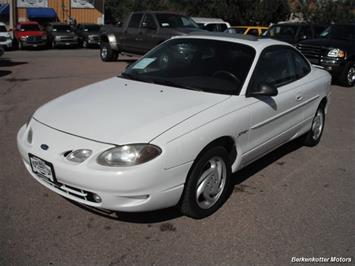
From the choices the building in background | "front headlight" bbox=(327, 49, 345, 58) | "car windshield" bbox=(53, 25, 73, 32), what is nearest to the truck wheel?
"front headlight" bbox=(327, 49, 345, 58)

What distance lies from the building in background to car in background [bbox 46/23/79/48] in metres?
11.6

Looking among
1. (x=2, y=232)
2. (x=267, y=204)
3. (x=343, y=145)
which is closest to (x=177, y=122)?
(x=267, y=204)

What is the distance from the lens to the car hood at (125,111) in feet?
10.6

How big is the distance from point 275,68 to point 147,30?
385 inches

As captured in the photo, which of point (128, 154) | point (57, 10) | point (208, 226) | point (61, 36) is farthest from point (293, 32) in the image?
point (57, 10)

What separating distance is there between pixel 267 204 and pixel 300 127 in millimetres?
1574

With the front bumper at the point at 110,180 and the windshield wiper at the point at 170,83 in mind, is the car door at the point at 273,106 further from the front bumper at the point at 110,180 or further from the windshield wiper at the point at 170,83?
the front bumper at the point at 110,180

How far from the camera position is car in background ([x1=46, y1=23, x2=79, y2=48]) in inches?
1043

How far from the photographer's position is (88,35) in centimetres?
2748

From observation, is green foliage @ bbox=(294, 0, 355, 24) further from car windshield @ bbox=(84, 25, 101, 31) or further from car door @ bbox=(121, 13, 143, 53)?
car door @ bbox=(121, 13, 143, 53)

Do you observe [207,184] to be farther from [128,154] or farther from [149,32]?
[149,32]

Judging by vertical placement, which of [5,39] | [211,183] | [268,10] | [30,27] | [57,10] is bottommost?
[57,10]

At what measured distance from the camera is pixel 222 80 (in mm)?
4117

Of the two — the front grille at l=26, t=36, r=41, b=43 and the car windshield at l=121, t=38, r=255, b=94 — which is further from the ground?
the car windshield at l=121, t=38, r=255, b=94
